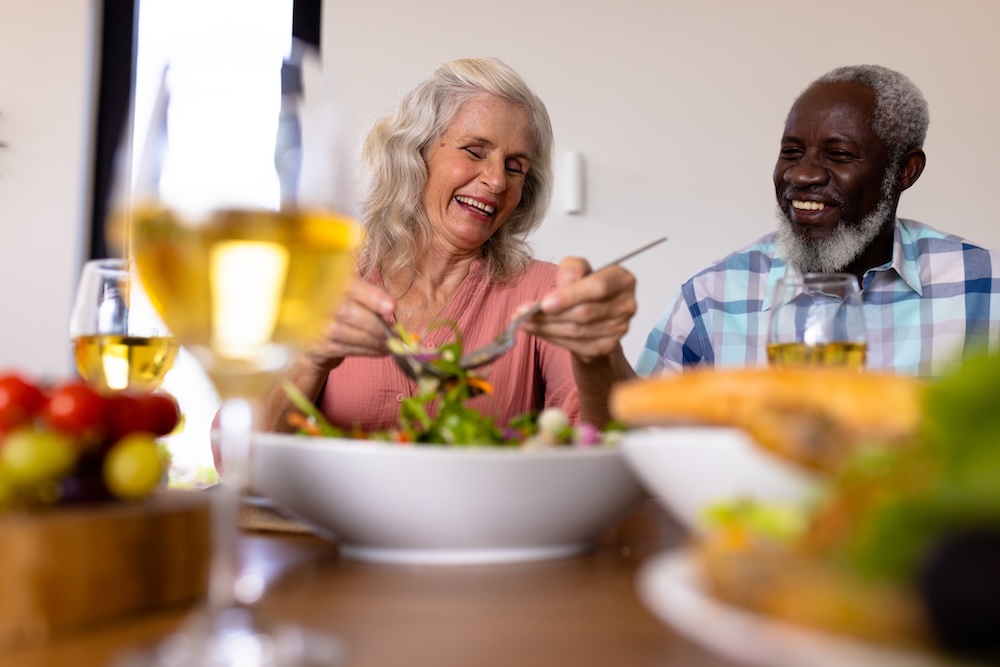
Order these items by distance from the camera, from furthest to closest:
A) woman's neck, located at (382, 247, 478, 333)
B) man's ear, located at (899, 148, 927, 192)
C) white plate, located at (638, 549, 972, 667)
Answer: man's ear, located at (899, 148, 927, 192) < woman's neck, located at (382, 247, 478, 333) < white plate, located at (638, 549, 972, 667)

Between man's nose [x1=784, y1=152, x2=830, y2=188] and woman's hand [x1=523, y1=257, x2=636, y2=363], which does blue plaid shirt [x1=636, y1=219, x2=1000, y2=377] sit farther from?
woman's hand [x1=523, y1=257, x2=636, y2=363]

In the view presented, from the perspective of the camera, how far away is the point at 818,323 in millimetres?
924

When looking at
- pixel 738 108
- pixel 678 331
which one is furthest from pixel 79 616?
pixel 738 108

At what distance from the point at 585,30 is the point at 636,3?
0.22 meters

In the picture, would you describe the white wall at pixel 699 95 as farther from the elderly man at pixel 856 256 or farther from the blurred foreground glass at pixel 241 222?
the blurred foreground glass at pixel 241 222

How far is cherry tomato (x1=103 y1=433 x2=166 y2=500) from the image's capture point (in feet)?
1.71

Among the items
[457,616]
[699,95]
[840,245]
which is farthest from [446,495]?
[699,95]

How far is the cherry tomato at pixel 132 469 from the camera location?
520mm

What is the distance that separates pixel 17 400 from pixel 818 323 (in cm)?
70

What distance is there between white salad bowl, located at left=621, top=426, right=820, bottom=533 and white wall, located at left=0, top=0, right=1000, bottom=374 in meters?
3.01

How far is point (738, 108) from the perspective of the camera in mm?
3564

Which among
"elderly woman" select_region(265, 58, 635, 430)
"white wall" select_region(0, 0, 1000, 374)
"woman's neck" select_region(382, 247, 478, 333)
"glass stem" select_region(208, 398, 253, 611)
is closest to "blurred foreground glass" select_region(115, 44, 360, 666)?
"glass stem" select_region(208, 398, 253, 611)

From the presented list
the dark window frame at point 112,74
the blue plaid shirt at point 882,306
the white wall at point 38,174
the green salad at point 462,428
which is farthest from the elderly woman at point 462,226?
the white wall at point 38,174

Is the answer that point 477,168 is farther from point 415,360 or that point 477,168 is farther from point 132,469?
point 132,469
